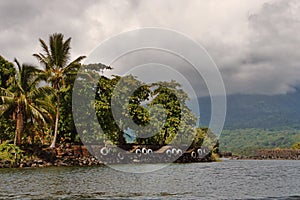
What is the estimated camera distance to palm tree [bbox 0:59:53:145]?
4201 centimetres

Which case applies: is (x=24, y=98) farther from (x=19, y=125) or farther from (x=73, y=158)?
(x=73, y=158)

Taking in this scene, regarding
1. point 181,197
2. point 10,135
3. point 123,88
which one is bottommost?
point 181,197

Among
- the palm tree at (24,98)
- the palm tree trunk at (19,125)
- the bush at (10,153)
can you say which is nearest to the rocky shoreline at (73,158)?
the bush at (10,153)

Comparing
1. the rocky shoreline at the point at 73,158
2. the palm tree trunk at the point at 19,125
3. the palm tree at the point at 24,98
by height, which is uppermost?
the palm tree at the point at 24,98

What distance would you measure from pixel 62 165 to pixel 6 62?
13635 millimetres

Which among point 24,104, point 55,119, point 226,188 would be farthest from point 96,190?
point 55,119

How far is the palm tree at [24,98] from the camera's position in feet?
138

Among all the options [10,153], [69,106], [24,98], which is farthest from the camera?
[69,106]

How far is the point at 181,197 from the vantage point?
18641mm

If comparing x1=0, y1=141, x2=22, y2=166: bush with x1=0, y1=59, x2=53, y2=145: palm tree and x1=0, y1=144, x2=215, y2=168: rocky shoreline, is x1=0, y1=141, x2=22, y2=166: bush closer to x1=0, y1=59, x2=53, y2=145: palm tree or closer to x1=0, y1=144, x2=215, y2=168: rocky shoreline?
x1=0, y1=144, x2=215, y2=168: rocky shoreline

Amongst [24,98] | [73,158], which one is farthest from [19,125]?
[73,158]

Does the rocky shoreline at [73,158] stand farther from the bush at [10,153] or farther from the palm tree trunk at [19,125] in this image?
the palm tree trunk at [19,125]

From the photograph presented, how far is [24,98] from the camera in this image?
139 ft

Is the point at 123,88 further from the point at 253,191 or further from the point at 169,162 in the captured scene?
the point at 253,191
